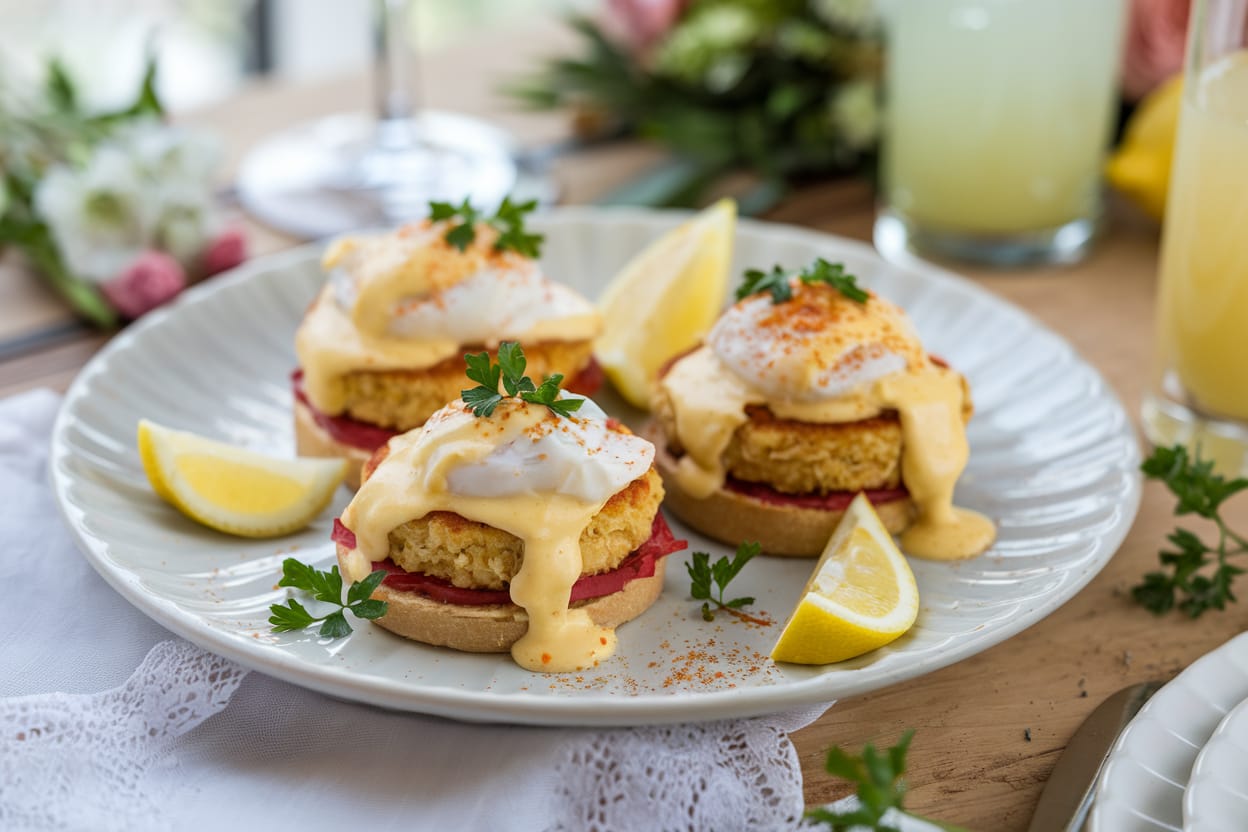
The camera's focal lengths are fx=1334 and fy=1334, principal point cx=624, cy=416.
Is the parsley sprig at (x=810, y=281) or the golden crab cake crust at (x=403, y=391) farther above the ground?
the parsley sprig at (x=810, y=281)

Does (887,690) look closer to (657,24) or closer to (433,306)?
(433,306)

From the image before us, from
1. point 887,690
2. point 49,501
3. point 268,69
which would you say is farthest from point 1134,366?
point 268,69

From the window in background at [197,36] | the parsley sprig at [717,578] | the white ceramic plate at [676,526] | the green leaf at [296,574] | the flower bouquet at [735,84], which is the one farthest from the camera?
the window in background at [197,36]

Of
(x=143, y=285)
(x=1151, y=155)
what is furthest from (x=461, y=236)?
(x=1151, y=155)

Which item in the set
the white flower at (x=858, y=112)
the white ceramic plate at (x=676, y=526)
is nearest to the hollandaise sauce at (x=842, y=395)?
the white ceramic plate at (x=676, y=526)

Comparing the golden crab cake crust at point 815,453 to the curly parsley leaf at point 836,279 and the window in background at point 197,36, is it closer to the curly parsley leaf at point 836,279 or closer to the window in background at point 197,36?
the curly parsley leaf at point 836,279

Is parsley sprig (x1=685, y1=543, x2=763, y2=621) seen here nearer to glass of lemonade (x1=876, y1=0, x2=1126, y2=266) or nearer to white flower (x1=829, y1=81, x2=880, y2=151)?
glass of lemonade (x1=876, y1=0, x2=1126, y2=266)

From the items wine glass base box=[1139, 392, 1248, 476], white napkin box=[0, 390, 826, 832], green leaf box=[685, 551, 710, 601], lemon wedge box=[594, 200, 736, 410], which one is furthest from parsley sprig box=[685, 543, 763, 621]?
wine glass base box=[1139, 392, 1248, 476]
